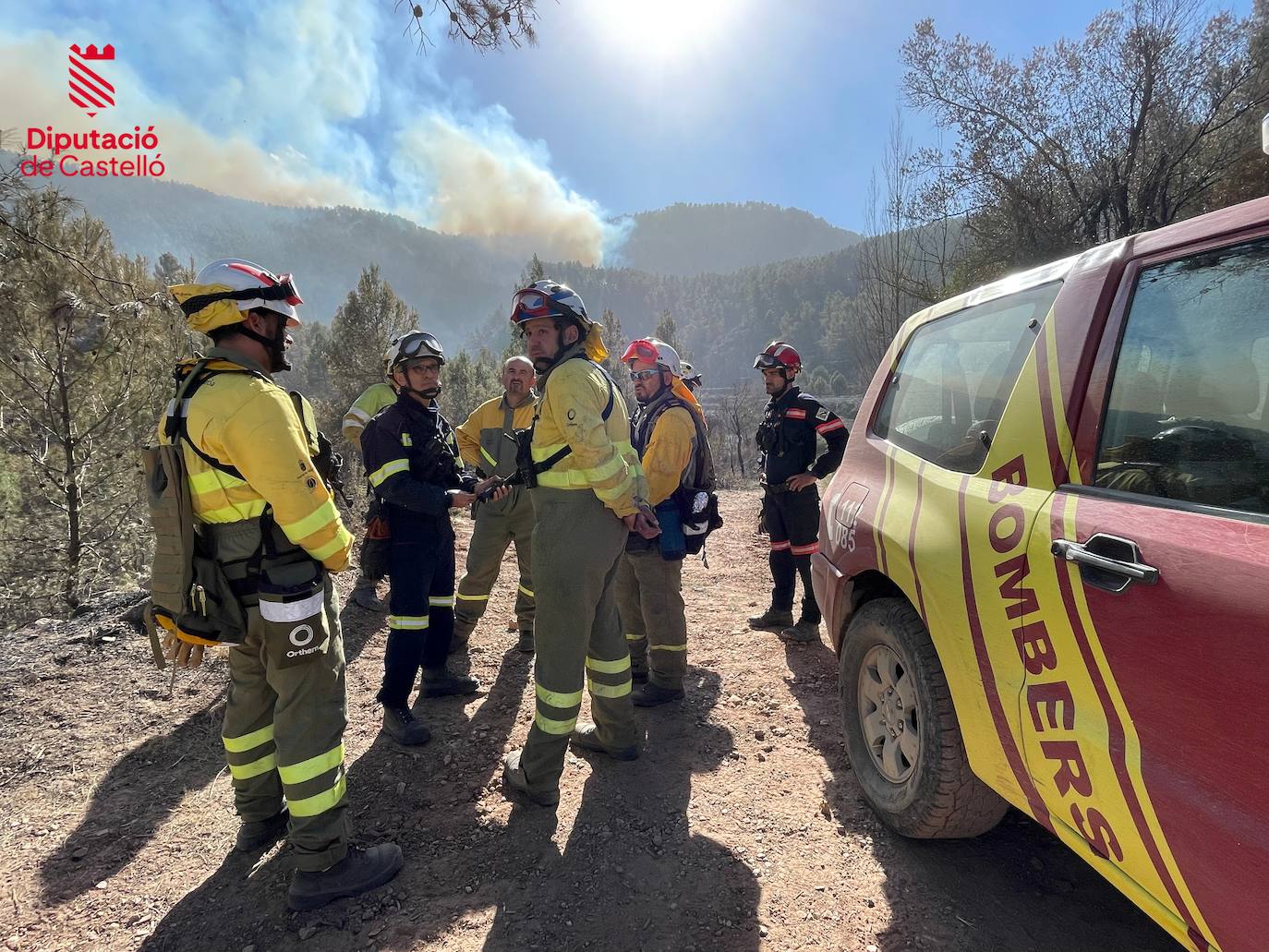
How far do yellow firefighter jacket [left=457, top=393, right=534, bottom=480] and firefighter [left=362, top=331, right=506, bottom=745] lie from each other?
1079 millimetres

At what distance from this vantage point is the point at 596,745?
3.02 meters

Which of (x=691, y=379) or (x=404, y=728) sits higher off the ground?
(x=691, y=379)

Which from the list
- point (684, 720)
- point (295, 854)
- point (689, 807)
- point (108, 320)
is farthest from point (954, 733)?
point (108, 320)

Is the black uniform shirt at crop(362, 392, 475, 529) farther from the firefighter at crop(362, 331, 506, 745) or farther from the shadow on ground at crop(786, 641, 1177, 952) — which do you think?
the shadow on ground at crop(786, 641, 1177, 952)

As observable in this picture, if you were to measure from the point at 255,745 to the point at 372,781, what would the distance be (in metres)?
0.67

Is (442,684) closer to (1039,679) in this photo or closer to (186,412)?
(186,412)

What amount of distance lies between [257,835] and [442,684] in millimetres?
1293

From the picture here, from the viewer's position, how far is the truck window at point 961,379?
1.89 meters

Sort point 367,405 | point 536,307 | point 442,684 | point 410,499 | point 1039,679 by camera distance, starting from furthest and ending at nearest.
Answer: point 367,405 < point 442,684 < point 410,499 < point 536,307 < point 1039,679

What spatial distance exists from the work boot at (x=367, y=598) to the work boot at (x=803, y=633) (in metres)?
3.24

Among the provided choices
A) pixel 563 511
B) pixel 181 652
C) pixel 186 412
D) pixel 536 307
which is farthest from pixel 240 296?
pixel 563 511

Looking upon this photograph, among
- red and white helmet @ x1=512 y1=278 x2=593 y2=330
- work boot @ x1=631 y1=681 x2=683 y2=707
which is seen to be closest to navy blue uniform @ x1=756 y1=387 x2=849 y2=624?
work boot @ x1=631 y1=681 x2=683 y2=707

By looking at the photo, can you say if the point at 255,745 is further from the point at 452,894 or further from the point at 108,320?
the point at 108,320

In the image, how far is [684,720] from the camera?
133 inches
